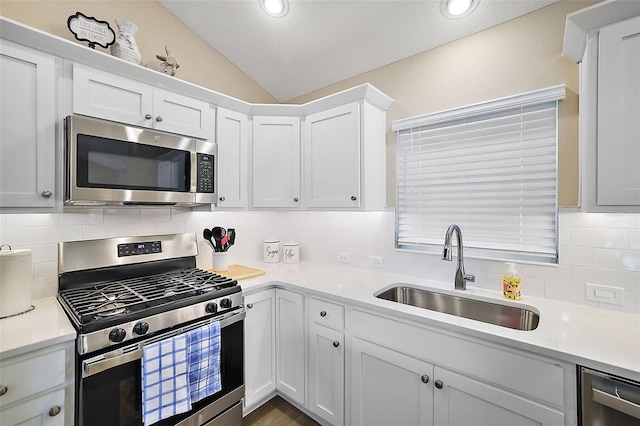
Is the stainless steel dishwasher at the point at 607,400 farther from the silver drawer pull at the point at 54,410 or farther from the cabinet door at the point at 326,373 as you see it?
the silver drawer pull at the point at 54,410

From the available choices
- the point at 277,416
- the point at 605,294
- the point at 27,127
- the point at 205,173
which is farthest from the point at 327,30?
the point at 277,416

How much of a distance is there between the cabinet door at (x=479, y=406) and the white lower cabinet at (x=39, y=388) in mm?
1606

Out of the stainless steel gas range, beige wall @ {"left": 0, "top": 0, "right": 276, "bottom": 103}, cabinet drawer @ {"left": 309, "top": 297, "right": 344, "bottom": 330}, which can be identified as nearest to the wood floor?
the stainless steel gas range

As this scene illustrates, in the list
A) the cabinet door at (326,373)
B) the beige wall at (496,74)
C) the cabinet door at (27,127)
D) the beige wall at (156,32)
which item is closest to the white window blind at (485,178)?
the beige wall at (496,74)

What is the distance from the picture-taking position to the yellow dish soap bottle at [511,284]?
5.28 ft

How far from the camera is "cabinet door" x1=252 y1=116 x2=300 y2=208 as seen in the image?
2.35 m

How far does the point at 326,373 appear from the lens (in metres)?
1.80

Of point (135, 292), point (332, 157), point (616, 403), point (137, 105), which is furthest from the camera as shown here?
point (332, 157)

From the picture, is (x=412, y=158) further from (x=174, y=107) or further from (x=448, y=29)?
(x=174, y=107)

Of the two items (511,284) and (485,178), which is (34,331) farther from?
(485,178)

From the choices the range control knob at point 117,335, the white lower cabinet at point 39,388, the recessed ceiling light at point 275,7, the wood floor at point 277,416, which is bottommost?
the wood floor at point 277,416

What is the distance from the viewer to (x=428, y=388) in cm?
139

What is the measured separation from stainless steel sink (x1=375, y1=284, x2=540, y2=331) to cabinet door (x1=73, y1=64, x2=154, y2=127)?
1819mm

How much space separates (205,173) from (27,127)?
0.87m
